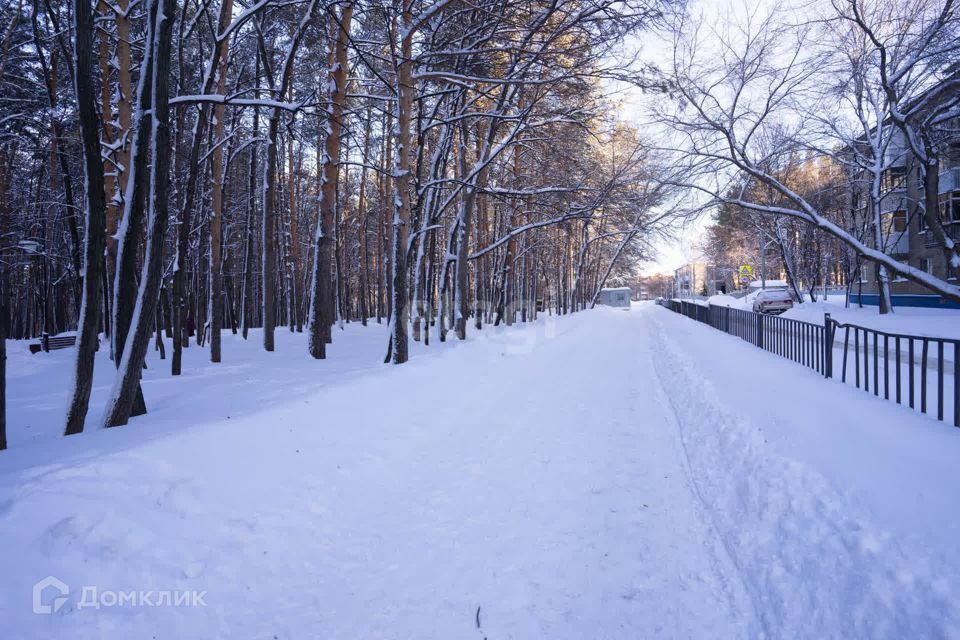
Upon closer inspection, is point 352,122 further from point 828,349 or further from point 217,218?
point 828,349

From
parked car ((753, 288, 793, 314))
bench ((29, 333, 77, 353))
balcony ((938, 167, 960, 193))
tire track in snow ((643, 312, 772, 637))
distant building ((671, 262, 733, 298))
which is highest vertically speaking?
balcony ((938, 167, 960, 193))

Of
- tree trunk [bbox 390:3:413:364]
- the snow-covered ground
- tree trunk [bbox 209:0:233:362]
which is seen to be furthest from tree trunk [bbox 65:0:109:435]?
tree trunk [bbox 209:0:233:362]

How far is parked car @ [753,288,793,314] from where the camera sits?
31.9 m

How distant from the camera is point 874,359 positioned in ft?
23.6

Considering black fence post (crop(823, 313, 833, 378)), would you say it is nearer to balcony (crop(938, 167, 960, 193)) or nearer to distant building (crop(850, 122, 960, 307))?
distant building (crop(850, 122, 960, 307))

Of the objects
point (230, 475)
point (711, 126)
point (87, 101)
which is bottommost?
point (230, 475)

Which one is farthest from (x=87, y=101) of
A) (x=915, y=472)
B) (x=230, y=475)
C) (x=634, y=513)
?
(x=915, y=472)

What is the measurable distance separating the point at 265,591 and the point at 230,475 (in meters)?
1.28

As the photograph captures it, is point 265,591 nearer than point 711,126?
Yes

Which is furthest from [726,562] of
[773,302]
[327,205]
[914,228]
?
[914,228]

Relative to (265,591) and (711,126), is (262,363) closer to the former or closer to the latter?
(265,591)

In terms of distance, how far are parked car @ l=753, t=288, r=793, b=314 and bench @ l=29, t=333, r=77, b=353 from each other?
1382 inches

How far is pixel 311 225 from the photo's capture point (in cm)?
3503

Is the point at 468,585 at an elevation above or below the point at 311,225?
below
